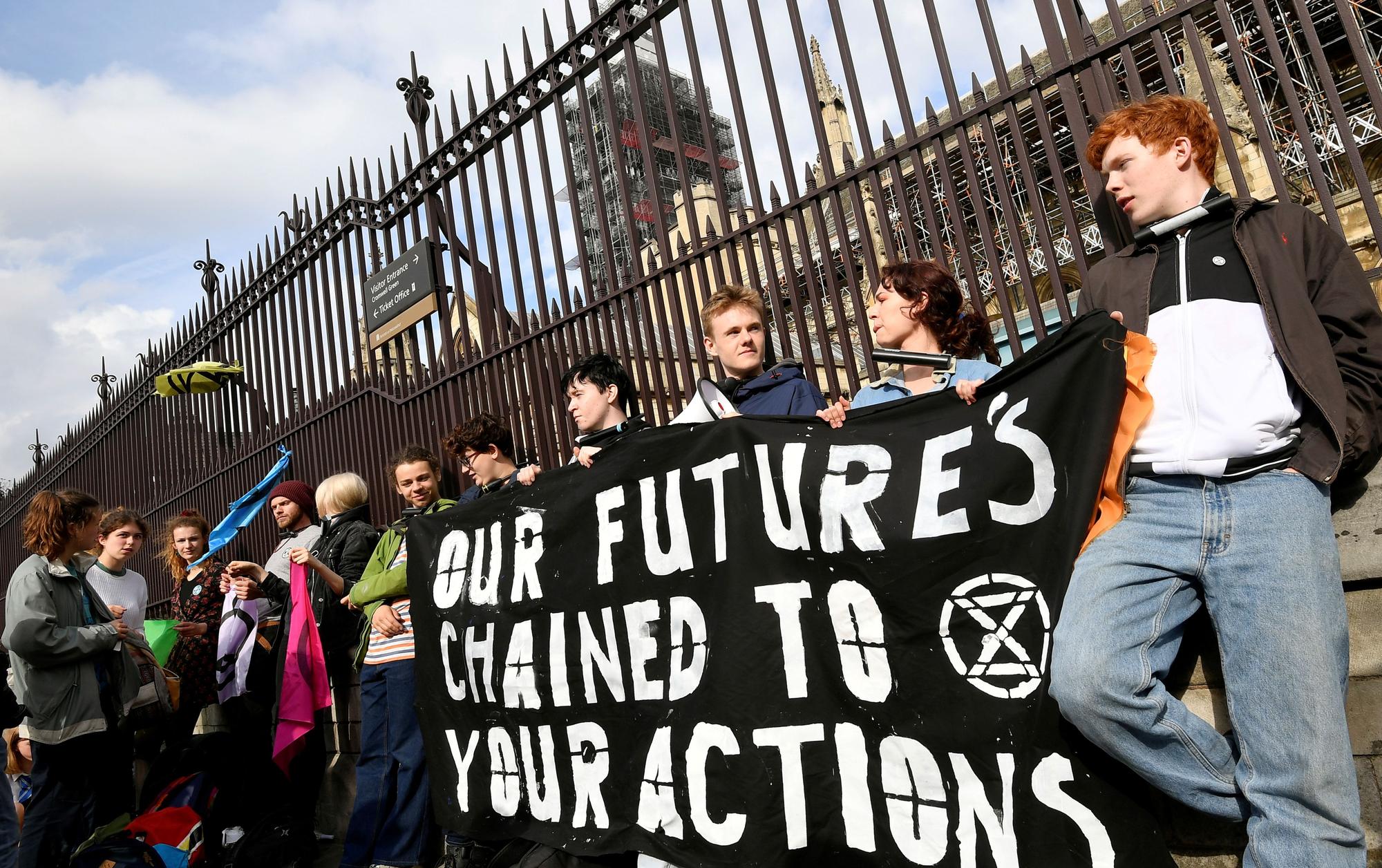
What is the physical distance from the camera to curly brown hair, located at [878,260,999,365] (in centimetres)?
310

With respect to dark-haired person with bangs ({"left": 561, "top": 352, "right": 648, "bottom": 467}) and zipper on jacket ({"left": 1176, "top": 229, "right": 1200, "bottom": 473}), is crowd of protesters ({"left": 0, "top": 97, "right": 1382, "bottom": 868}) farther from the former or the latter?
dark-haired person with bangs ({"left": 561, "top": 352, "right": 648, "bottom": 467})

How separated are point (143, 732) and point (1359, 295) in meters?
6.90

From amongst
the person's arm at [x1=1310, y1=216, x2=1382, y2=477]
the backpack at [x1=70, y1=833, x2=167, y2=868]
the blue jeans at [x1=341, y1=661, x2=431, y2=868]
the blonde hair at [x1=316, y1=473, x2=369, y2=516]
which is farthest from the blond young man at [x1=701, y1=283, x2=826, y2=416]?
the backpack at [x1=70, y1=833, x2=167, y2=868]

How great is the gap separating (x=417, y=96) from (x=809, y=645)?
5.11 meters

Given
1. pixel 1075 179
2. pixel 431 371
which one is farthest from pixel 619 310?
pixel 1075 179

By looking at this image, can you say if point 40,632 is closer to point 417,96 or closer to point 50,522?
point 50,522

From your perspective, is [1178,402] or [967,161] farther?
[967,161]

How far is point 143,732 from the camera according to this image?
19.5 feet

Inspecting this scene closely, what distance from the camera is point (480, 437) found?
468 centimetres

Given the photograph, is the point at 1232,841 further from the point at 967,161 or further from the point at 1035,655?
the point at 967,161

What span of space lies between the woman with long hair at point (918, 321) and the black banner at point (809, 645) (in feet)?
1.04

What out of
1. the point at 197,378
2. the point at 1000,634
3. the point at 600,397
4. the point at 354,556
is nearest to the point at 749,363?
the point at 600,397

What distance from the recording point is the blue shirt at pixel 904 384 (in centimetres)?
294

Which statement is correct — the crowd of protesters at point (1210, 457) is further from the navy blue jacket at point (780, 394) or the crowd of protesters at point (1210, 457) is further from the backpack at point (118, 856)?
the backpack at point (118, 856)
